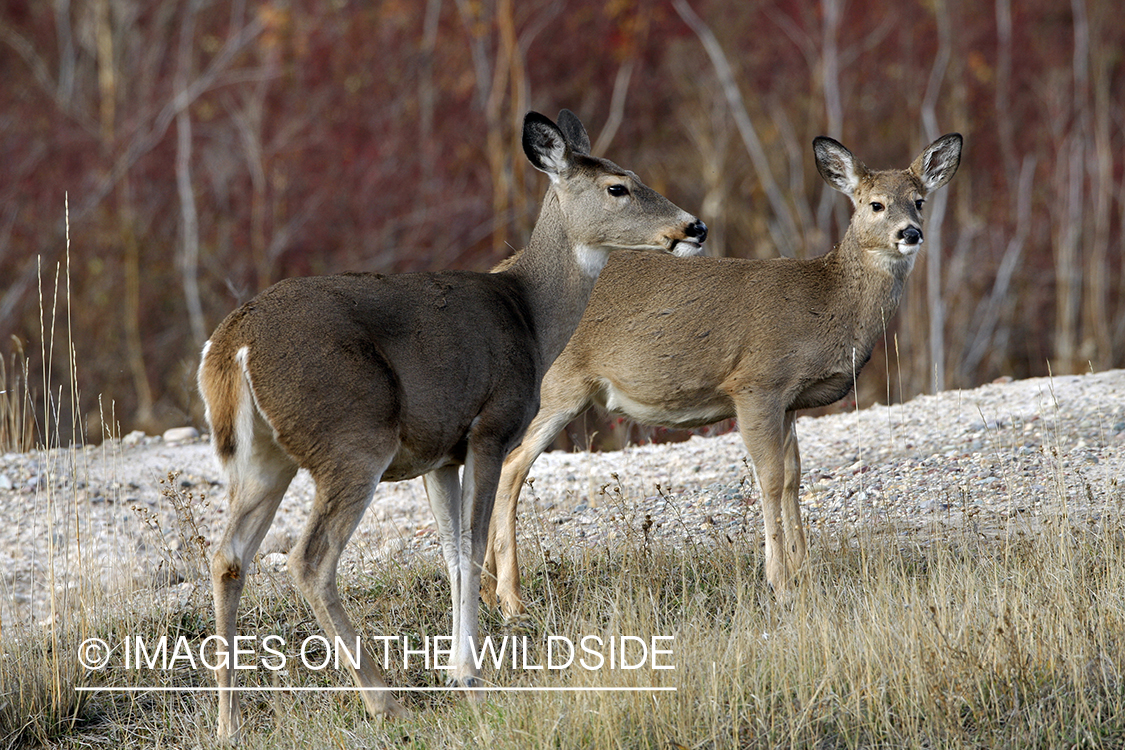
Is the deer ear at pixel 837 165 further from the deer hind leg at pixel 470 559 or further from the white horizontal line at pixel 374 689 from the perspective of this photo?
the white horizontal line at pixel 374 689

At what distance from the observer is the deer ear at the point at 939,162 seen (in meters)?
7.40

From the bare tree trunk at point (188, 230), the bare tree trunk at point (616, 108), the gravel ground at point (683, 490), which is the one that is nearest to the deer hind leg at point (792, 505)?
the gravel ground at point (683, 490)

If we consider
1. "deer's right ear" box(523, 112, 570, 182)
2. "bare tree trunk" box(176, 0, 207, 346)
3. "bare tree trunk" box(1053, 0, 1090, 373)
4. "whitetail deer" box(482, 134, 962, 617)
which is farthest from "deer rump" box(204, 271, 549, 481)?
"bare tree trunk" box(1053, 0, 1090, 373)

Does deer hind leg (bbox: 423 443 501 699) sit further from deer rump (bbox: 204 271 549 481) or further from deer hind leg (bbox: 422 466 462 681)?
deer rump (bbox: 204 271 549 481)

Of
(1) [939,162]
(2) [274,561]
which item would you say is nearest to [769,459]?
(1) [939,162]

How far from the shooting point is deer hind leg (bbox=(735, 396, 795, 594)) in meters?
6.28

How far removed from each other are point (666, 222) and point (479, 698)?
2429mm

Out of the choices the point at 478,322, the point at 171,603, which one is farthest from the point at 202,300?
the point at 478,322

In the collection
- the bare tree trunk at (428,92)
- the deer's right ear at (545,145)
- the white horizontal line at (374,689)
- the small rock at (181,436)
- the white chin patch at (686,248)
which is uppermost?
the bare tree trunk at (428,92)

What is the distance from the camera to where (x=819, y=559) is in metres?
6.13

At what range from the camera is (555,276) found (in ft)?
20.0

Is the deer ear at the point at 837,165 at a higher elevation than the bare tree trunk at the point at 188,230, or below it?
below

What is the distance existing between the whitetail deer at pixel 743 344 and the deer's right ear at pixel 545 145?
1085 mm

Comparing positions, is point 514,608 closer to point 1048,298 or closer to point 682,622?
point 682,622
